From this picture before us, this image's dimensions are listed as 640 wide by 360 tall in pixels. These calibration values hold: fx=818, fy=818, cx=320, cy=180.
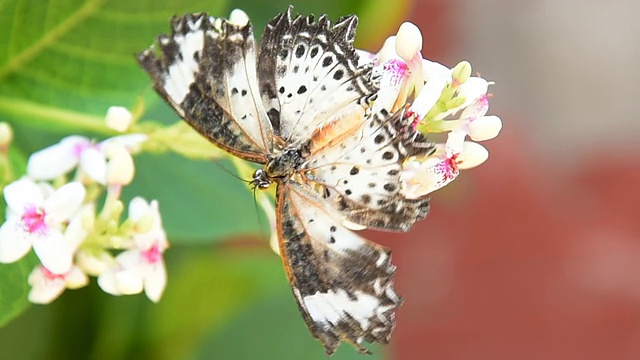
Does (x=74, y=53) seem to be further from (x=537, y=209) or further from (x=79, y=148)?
(x=537, y=209)

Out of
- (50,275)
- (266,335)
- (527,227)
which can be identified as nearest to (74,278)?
(50,275)

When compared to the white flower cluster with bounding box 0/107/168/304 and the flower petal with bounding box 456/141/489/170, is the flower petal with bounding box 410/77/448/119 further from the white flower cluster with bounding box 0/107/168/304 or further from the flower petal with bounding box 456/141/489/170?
the white flower cluster with bounding box 0/107/168/304

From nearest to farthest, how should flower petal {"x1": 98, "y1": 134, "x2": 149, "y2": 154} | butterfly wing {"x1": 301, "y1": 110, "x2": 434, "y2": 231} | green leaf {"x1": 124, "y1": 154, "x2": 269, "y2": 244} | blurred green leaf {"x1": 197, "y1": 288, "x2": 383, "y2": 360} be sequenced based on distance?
butterfly wing {"x1": 301, "y1": 110, "x2": 434, "y2": 231} < flower petal {"x1": 98, "y1": 134, "x2": 149, "y2": 154} < green leaf {"x1": 124, "y1": 154, "x2": 269, "y2": 244} < blurred green leaf {"x1": 197, "y1": 288, "x2": 383, "y2": 360}

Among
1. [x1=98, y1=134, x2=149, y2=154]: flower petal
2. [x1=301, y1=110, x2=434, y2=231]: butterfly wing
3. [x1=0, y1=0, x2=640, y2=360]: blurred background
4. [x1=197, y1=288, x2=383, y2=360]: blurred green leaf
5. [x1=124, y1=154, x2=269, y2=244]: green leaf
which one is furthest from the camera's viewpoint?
[x1=0, y1=0, x2=640, y2=360]: blurred background

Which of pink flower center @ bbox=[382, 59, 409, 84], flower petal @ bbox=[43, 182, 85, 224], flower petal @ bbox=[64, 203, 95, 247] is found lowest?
pink flower center @ bbox=[382, 59, 409, 84]

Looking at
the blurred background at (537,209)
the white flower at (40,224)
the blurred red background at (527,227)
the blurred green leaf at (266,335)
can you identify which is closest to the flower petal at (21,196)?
the white flower at (40,224)

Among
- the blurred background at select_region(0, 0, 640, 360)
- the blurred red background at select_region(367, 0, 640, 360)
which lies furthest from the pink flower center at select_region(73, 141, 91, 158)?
the blurred red background at select_region(367, 0, 640, 360)

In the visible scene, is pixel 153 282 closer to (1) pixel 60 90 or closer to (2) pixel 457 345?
(1) pixel 60 90
